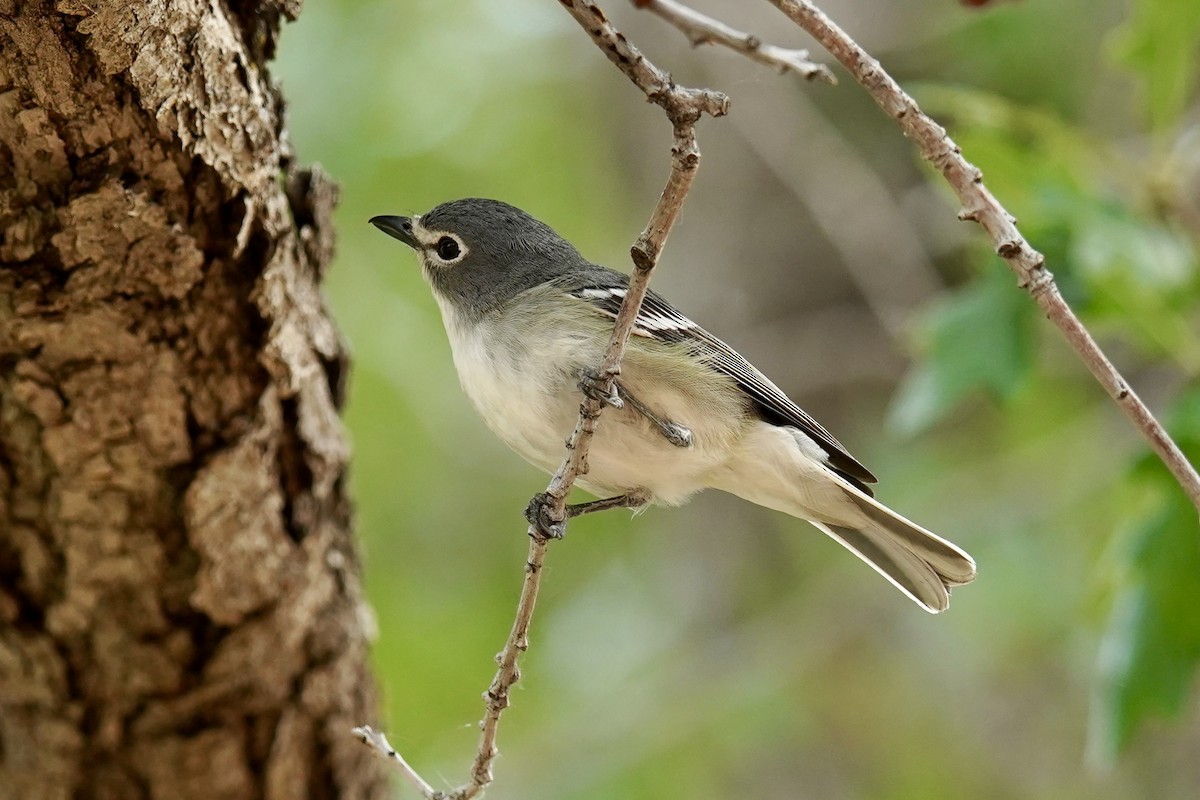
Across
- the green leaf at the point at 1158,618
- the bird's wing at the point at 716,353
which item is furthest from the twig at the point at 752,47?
the green leaf at the point at 1158,618

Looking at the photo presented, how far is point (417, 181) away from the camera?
686 cm

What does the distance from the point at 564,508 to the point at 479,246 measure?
1.33m

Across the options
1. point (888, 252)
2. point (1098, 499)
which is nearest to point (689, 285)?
point (888, 252)

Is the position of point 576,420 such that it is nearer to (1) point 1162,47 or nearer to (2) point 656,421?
(2) point 656,421

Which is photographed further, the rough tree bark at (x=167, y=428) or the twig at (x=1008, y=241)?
the rough tree bark at (x=167, y=428)

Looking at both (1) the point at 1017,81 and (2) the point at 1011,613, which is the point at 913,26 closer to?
(1) the point at 1017,81

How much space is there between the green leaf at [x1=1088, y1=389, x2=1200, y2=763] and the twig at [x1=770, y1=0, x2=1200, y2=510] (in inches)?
52.2

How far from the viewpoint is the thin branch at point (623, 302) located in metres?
1.91

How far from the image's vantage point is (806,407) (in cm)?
621

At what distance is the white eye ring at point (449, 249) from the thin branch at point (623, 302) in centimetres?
124

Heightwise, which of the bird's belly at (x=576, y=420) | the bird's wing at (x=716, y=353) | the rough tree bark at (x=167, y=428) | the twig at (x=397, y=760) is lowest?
the twig at (x=397, y=760)

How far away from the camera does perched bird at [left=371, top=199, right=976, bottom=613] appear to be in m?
3.17

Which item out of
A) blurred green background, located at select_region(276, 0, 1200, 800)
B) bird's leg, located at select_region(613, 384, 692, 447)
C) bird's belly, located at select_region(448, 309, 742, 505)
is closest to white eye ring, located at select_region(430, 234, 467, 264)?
bird's belly, located at select_region(448, 309, 742, 505)

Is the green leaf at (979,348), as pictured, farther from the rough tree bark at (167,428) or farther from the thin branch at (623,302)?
the rough tree bark at (167,428)
